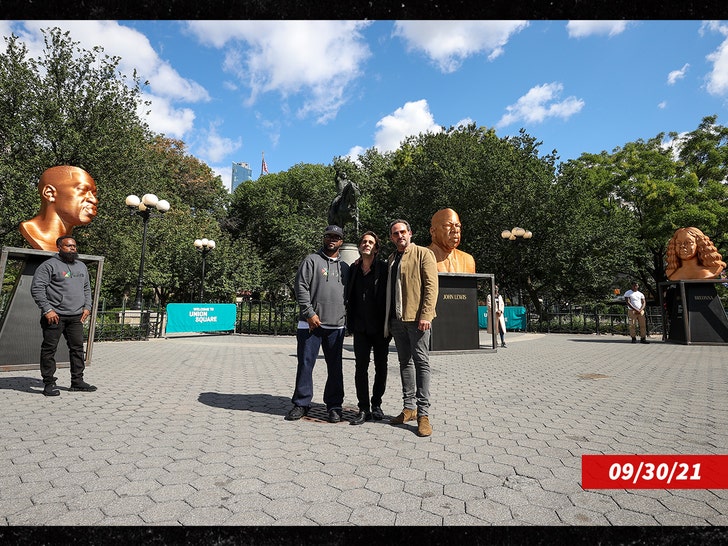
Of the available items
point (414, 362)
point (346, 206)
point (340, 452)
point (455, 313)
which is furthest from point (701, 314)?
point (340, 452)

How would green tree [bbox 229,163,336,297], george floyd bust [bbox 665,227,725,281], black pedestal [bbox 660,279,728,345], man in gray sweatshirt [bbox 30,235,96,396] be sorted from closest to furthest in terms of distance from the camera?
man in gray sweatshirt [bbox 30,235,96,396] → black pedestal [bbox 660,279,728,345] → george floyd bust [bbox 665,227,725,281] → green tree [bbox 229,163,336,297]

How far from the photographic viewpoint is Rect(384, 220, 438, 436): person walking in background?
404 cm

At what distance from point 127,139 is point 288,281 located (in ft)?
63.1

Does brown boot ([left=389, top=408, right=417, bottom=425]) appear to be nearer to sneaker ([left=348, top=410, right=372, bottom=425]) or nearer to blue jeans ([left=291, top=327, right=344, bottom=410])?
sneaker ([left=348, top=410, right=372, bottom=425])

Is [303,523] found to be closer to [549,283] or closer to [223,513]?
[223,513]

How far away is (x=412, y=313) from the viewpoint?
13.5ft

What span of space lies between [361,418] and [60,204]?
7.07 metres

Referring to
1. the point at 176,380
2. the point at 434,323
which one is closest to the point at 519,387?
the point at 434,323

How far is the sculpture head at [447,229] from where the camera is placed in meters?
9.73

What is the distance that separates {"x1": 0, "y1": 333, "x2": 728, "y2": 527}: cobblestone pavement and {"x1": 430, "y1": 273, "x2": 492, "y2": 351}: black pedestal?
3086mm

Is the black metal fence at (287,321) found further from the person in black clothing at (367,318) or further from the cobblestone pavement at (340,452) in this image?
the person in black clothing at (367,318)

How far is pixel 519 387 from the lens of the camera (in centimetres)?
611

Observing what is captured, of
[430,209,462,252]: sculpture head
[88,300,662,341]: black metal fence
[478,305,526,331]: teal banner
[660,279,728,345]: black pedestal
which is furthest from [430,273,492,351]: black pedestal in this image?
[478,305,526,331]: teal banner
